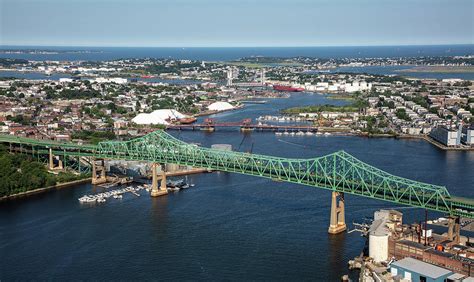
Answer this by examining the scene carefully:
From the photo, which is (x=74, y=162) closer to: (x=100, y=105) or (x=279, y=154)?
(x=279, y=154)

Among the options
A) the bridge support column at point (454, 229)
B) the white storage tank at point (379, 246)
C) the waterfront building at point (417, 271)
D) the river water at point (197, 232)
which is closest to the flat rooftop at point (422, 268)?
the waterfront building at point (417, 271)

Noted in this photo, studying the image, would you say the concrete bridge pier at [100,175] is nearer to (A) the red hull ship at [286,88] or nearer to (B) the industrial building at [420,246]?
(B) the industrial building at [420,246]

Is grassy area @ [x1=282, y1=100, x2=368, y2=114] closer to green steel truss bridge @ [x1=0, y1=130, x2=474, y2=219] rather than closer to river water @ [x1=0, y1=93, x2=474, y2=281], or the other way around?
river water @ [x1=0, y1=93, x2=474, y2=281]

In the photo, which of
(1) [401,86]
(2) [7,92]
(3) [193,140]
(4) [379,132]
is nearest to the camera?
(3) [193,140]

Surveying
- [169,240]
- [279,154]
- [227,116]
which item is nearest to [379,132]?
[279,154]

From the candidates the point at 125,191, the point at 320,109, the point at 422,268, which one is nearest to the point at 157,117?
the point at 320,109
